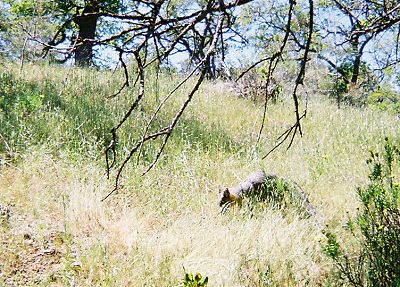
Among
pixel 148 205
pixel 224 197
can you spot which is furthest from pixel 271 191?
pixel 148 205

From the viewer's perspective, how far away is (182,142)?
5.55m

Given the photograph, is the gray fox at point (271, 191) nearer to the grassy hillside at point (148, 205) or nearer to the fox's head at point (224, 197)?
the fox's head at point (224, 197)

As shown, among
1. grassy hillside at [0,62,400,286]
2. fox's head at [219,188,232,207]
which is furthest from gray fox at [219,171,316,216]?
grassy hillside at [0,62,400,286]

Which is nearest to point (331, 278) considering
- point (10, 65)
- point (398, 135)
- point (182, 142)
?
point (182, 142)

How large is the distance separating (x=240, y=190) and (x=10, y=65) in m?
6.62

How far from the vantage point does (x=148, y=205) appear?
12.7 ft

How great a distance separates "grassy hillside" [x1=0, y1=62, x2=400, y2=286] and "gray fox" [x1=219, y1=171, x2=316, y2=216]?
0.18 metres

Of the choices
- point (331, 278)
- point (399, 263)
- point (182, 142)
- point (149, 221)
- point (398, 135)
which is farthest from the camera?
point (398, 135)

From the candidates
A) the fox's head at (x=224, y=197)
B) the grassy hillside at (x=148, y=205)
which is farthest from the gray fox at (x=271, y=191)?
the grassy hillside at (x=148, y=205)

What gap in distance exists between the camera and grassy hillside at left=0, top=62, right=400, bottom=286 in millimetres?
2977

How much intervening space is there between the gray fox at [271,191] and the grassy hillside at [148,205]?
178 millimetres

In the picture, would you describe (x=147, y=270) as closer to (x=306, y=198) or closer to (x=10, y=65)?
(x=306, y=198)

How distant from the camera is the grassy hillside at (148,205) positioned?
2.98 metres

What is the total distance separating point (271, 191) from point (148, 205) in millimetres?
1307
